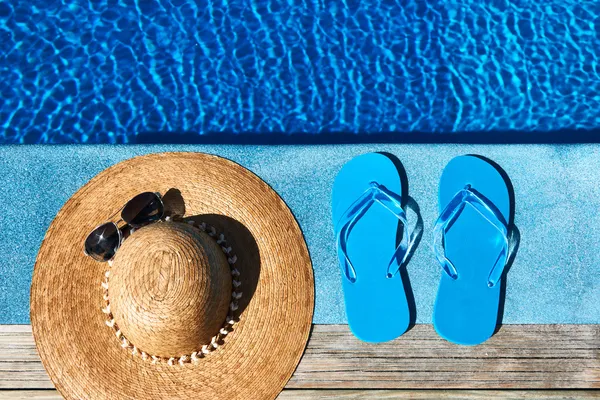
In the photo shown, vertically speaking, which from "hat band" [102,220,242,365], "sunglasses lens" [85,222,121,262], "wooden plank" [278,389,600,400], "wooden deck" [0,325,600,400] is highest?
"sunglasses lens" [85,222,121,262]

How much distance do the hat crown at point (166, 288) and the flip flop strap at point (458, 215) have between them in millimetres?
1338

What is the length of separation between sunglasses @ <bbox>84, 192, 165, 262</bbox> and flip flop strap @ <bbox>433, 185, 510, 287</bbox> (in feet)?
5.25

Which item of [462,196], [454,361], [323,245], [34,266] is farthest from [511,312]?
[34,266]

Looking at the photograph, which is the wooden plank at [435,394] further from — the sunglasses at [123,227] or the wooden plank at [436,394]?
the sunglasses at [123,227]

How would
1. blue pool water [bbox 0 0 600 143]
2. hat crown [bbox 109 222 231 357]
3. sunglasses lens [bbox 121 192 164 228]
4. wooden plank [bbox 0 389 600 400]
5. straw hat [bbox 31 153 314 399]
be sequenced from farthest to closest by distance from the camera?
A: blue pool water [bbox 0 0 600 143] < wooden plank [bbox 0 389 600 400] < sunglasses lens [bbox 121 192 164 228] < straw hat [bbox 31 153 314 399] < hat crown [bbox 109 222 231 357]

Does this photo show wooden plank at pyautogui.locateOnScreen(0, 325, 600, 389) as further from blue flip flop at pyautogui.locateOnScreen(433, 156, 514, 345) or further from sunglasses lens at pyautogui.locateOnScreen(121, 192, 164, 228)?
sunglasses lens at pyautogui.locateOnScreen(121, 192, 164, 228)

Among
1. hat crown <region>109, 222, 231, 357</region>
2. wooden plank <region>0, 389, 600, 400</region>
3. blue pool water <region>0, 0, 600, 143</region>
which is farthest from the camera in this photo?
blue pool water <region>0, 0, 600, 143</region>

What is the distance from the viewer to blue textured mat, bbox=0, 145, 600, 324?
310 cm

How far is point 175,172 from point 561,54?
3.00 metres

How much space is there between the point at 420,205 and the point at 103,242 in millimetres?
1824

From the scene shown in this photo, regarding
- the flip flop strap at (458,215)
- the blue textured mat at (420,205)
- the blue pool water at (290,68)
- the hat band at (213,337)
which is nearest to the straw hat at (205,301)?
the hat band at (213,337)

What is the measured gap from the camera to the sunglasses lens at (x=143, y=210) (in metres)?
2.74

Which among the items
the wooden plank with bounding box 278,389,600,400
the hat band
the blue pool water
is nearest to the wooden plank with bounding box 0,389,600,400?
the wooden plank with bounding box 278,389,600,400

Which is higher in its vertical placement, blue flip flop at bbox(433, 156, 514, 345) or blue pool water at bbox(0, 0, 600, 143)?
blue pool water at bbox(0, 0, 600, 143)
